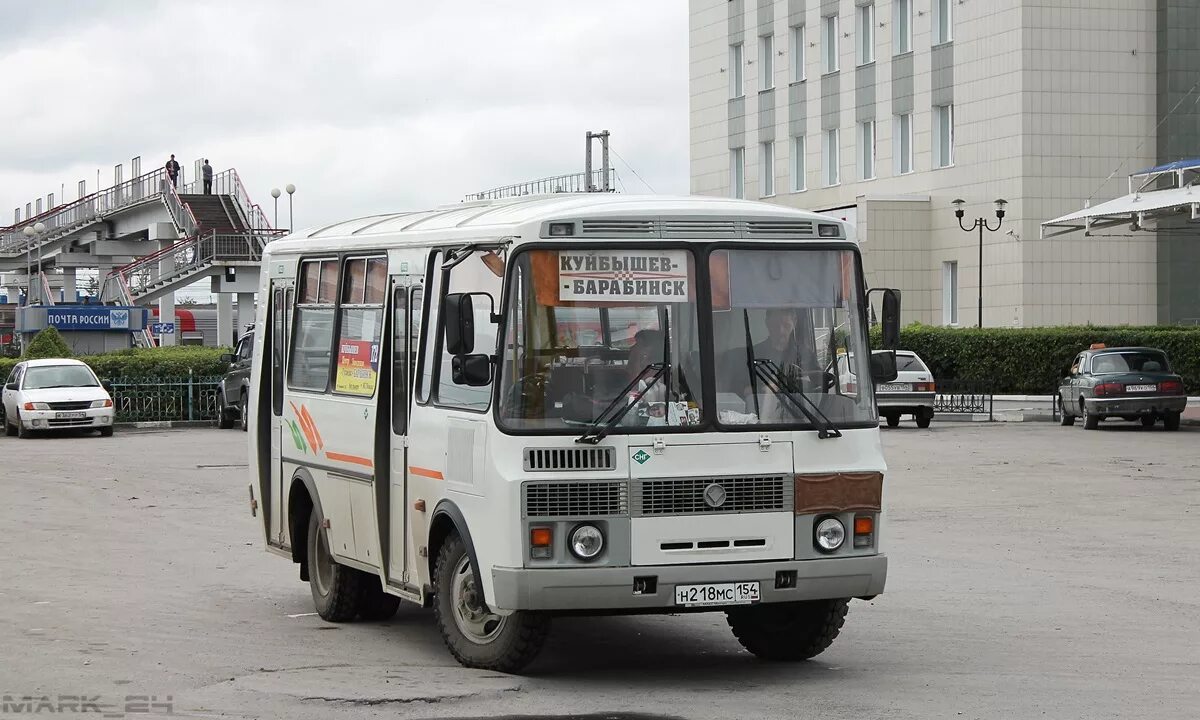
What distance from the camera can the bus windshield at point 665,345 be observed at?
954cm

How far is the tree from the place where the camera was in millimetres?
45531

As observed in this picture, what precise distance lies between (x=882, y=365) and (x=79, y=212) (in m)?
70.6

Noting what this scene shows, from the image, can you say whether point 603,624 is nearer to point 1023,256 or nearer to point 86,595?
point 86,595

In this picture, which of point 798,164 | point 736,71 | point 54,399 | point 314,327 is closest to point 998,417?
point 54,399

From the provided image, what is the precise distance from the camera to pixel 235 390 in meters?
39.0

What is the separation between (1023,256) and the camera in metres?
51.3

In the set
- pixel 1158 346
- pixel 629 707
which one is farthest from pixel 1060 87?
pixel 629 707

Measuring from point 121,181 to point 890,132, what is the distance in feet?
111

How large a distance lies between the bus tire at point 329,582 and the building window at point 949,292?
44.8m

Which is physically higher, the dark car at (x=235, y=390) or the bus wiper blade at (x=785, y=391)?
the bus wiper blade at (x=785, y=391)

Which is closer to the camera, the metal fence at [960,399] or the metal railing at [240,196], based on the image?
the metal fence at [960,399]

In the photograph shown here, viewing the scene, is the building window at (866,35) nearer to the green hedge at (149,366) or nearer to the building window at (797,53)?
the building window at (797,53)

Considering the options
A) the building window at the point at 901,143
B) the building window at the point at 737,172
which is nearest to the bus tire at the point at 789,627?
the building window at the point at 901,143

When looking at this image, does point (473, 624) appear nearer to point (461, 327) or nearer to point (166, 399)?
point (461, 327)
